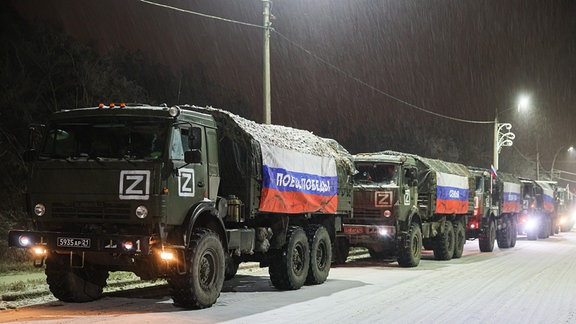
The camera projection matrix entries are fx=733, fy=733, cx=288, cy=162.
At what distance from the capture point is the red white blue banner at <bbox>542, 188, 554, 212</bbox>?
138 ft

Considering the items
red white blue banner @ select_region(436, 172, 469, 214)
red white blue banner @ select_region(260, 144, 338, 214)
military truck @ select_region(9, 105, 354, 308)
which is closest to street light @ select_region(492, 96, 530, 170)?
red white blue banner @ select_region(436, 172, 469, 214)

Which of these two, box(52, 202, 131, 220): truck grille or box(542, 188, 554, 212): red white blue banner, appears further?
box(542, 188, 554, 212): red white blue banner

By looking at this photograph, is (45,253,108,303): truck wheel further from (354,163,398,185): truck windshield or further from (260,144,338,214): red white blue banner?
(354,163,398,185): truck windshield

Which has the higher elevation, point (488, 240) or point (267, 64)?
point (267, 64)

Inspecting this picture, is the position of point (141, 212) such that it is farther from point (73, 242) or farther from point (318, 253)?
point (318, 253)

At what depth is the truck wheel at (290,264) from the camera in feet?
45.4

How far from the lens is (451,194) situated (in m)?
23.4

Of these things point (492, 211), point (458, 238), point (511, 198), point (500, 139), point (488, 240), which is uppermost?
point (500, 139)

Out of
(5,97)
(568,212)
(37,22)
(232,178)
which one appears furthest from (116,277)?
(568,212)

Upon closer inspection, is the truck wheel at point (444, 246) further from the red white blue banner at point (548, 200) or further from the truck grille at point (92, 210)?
the red white blue banner at point (548, 200)

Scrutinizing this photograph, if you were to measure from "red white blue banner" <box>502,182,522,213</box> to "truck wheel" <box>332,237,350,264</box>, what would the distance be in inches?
479

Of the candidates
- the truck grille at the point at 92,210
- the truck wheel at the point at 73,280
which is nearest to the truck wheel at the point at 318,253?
the truck wheel at the point at 73,280

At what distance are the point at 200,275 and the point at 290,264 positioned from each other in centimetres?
305

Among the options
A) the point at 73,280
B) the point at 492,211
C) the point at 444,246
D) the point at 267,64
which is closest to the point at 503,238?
the point at 492,211
